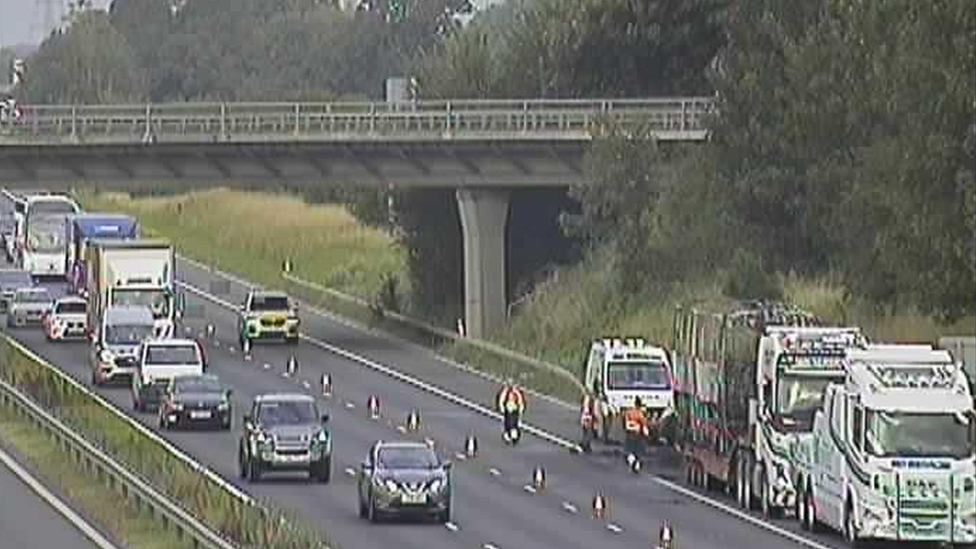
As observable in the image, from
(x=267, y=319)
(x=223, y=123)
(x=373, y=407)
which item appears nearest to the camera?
(x=373, y=407)

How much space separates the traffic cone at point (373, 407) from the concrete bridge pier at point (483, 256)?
23.4m

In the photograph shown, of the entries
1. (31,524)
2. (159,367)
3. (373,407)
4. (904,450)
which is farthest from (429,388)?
(904,450)

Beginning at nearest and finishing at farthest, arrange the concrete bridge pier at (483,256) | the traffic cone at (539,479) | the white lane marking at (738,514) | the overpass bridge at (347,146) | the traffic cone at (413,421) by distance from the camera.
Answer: the white lane marking at (738,514), the traffic cone at (539,479), the traffic cone at (413,421), the overpass bridge at (347,146), the concrete bridge pier at (483,256)

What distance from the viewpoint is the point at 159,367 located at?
71562 mm

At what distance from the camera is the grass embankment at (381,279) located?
78875 millimetres

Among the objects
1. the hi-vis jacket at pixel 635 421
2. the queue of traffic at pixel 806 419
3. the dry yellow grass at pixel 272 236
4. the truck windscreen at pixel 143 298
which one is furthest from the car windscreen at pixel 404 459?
the dry yellow grass at pixel 272 236

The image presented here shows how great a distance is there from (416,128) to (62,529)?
168 ft

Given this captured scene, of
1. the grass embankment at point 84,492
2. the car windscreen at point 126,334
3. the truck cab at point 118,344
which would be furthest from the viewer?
the car windscreen at point 126,334

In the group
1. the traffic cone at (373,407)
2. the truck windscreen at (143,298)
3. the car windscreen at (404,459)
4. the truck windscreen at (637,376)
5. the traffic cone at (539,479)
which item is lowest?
the traffic cone at (373,407)

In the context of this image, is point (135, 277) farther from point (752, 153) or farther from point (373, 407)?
point (752, 153)

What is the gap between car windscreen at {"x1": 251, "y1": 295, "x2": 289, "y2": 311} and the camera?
94.8 metres

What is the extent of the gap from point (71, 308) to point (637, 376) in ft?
116

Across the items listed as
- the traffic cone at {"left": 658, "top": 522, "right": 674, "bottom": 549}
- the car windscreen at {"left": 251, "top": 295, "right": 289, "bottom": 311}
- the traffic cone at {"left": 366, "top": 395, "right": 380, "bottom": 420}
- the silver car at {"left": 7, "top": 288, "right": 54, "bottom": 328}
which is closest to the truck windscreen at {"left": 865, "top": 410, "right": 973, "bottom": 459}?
the traffic cone at {"left": 658, "top": 522, "right": 674, "bottom": 549}

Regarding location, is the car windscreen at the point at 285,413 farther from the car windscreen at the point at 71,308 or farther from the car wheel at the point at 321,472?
the car windscreen at the point at 71,308
